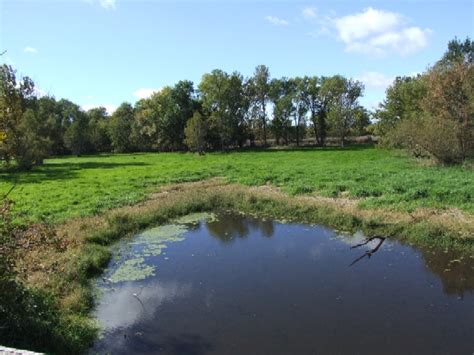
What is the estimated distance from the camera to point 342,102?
252 ft

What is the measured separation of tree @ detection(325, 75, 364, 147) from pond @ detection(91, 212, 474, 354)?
195 ft

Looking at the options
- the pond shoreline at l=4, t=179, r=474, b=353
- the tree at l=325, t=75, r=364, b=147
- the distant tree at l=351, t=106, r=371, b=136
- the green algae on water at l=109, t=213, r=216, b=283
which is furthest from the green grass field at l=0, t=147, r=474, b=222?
the distant tree at l=351, t=106, r=371, b=136

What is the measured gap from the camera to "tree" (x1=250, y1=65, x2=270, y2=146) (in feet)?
267

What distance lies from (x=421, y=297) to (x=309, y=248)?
5.42 meters

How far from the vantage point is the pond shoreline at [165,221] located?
38.9ft

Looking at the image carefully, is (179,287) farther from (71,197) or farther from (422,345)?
(71,197)

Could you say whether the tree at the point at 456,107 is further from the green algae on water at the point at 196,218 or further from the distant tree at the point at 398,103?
the green algae on water at the point at 196,218

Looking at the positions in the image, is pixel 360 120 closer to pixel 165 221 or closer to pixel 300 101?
pixel 300 101

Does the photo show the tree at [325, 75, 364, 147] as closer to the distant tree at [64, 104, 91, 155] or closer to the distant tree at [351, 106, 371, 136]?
the distant tree at [351, 106, 371, 136]

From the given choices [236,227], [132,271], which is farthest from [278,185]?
[132,271]

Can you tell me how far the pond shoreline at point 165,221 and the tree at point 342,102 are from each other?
5028cm

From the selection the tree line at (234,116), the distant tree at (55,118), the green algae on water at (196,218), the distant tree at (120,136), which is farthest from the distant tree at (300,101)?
the green algae on water at (196,218)

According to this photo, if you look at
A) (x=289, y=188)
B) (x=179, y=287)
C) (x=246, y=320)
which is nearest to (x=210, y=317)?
(x=246, y=320)

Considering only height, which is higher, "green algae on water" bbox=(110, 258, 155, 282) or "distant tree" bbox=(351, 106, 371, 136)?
"distant tree" bbox=(351, 106, 371, 136)
